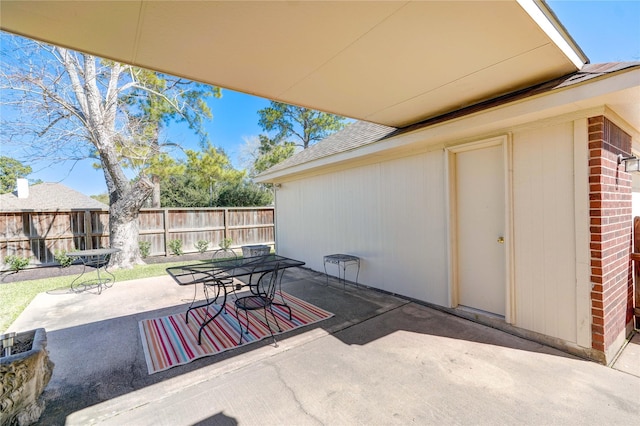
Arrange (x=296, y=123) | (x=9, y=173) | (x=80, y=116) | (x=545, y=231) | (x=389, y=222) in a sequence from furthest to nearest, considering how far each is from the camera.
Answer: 1. (x=9, y=173)
2. (x=296, y=123)
3. (x=80, y=116)
4. (x=389, y=222)
5. (x=545, y=231)

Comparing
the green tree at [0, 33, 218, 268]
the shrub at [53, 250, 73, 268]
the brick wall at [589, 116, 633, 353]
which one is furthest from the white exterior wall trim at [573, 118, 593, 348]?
the shrub at [53, 250, 73, 268]

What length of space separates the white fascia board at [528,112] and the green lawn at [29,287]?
6.53m

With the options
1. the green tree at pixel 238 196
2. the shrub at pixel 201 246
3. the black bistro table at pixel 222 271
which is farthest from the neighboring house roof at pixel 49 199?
the black bistro table at pixel 222 271

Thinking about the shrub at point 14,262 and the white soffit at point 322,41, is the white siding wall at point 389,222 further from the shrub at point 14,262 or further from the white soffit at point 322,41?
the shrub at point 14,262

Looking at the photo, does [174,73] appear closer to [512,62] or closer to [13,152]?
[512,62]

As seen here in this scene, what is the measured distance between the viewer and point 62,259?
7922 millimetres

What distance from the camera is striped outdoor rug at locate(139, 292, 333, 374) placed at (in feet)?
10.4

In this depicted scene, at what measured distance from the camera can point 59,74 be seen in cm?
754

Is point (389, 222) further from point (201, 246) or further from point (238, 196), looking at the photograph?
point (238, 196)

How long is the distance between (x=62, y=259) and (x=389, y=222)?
9.01 meters

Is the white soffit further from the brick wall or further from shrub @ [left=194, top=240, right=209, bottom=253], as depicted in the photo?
shrub @ [left=194, top=240, right=209, bottom=253]

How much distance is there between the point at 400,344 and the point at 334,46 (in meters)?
3.18

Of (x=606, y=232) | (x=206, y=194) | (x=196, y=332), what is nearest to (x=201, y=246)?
(x=206, y=194)

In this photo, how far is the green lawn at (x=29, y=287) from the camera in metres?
4.64
